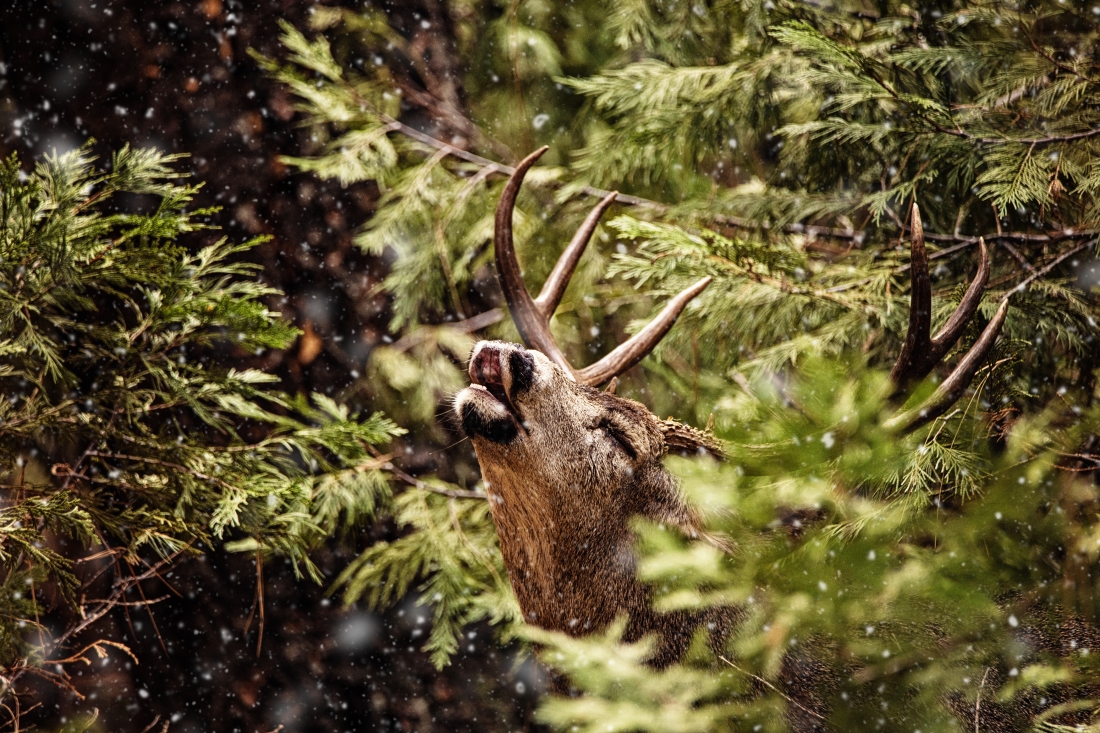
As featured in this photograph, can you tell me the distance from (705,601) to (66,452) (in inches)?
61.8

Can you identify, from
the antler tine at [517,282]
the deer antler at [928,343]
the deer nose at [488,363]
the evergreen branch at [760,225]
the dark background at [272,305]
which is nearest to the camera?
the deer antler at [928,343]

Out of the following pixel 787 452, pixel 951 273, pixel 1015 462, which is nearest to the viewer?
pixel 787 452

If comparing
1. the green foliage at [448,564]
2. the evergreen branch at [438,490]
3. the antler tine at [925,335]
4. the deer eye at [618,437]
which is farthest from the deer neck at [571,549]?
the evergreen branch at [438,490]

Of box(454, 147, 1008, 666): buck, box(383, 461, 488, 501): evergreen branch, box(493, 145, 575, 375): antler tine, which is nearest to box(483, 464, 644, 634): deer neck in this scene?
box(454, 147, 1008, 666): buck

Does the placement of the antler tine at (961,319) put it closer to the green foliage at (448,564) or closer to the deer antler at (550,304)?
the deer antler at (550,304)

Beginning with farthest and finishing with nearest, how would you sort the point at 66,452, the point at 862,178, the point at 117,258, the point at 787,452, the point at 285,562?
the point at 285,562, the point at 862,178, the point at 66,452, the point at 117,258, the point at 787,452

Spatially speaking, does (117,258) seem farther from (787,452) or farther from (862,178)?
(862,178)

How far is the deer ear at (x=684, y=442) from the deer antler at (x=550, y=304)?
0.22 metres

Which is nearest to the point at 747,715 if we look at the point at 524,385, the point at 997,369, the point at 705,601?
the point at 705,601

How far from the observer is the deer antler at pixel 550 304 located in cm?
193

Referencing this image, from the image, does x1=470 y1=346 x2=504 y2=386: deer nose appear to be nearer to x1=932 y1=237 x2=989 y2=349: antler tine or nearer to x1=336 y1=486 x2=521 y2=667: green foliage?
x1=932 y1=237 x2=989 y2=349: antler tine

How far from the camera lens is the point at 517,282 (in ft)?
6.43

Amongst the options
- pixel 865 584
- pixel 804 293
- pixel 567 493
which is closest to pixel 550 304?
pixel 567 493

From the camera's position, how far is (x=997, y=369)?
1.66 m
